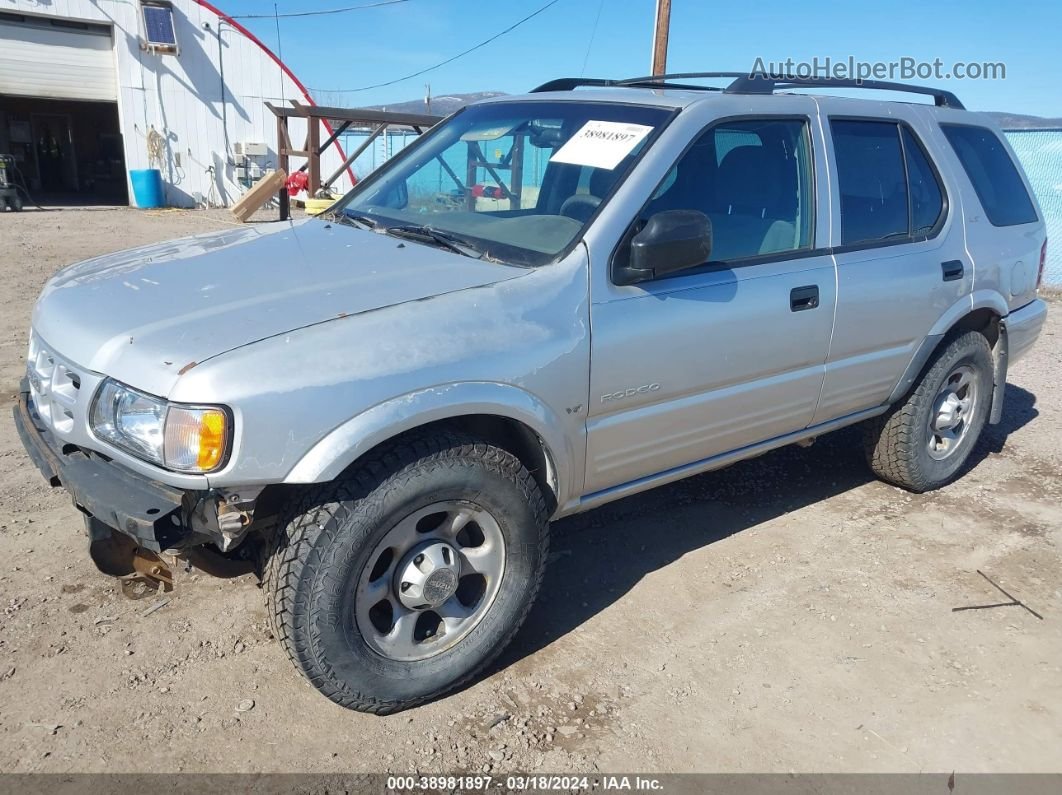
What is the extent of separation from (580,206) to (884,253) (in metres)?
1.65

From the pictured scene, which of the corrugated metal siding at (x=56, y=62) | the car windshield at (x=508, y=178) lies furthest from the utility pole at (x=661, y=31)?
the corrugated metal siding at (x=56, y=62)

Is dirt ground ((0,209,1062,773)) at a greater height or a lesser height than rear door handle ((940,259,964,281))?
lesser

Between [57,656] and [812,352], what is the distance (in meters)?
3.19

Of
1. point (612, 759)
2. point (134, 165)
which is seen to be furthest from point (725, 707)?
point (134, 165)

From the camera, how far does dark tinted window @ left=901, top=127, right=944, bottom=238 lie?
405 cm

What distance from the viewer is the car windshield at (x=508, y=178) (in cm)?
303

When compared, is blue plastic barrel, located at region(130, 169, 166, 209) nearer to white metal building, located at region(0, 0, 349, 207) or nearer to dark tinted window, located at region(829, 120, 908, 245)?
white metal building, located at region(0, 0, 349, 207)

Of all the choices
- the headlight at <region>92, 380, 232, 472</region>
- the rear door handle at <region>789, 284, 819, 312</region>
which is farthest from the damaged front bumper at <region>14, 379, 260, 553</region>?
the rear door handle at <region>789, 284, 819, 312</region>

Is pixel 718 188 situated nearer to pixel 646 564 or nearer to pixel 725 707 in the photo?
pixel 646 564

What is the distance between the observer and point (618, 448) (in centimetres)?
303

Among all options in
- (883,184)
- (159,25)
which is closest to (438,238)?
(883,184)

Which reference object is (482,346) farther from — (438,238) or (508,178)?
(508,178)

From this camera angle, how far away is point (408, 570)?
2.63m

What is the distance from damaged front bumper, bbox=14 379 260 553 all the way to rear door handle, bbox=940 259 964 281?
346 cm
